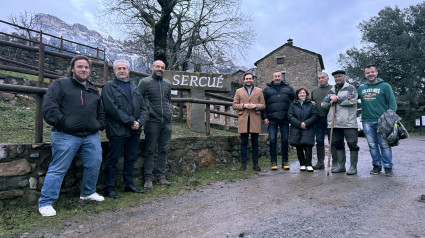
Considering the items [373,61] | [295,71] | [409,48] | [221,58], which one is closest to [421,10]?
[409,48]

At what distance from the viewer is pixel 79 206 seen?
9.50 ft

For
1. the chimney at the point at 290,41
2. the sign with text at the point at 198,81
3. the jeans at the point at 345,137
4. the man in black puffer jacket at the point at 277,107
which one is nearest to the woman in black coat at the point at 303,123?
the man in black puffer jacket at the point at 277,107

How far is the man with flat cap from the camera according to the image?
14.3 ft

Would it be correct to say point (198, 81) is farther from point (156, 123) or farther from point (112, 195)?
point (112, 195)

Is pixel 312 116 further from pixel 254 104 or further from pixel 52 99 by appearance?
pixel 52 99

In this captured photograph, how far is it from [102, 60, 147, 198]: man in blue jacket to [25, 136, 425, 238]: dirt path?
1.84ft

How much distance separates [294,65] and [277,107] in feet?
82.1

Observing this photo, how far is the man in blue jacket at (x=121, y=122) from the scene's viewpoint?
10.5 feet

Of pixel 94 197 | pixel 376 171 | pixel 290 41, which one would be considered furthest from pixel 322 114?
pixel 290 41

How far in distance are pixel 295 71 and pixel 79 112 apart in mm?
27454

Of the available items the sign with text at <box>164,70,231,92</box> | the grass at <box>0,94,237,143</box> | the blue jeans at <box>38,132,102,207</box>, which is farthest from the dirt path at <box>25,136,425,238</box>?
the sign with text at <box>164,70,231,92</box>

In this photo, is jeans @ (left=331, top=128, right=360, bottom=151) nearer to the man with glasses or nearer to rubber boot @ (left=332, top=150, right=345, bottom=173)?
rubber boot @ (left=332, top=150, right=345, bottom=173)

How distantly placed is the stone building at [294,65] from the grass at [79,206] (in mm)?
25161

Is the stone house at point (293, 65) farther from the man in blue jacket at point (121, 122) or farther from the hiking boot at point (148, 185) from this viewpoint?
the man in blue jacket at point (121, 122)
